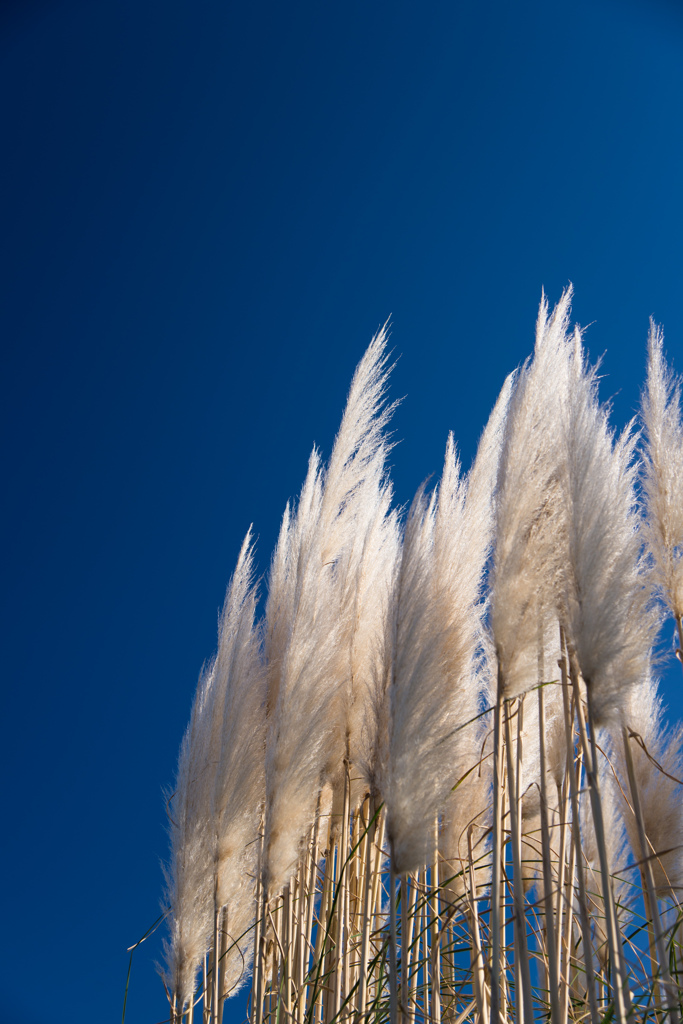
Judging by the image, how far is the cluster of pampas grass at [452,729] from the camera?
135 cm

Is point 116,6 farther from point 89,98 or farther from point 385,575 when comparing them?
point 385,575

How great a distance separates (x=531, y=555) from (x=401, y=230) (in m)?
5.74

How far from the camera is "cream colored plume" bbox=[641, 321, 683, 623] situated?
1.80 meters

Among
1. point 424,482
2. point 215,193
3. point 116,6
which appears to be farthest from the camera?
point 215,193

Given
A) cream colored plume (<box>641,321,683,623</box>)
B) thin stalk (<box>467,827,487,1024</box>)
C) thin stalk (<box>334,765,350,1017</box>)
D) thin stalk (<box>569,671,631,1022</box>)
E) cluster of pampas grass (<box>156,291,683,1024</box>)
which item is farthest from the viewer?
cream colored plume (<box>641,321,683,623</box>)

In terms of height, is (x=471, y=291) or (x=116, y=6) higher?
(x=116, y=6)

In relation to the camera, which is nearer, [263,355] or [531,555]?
[531,555]

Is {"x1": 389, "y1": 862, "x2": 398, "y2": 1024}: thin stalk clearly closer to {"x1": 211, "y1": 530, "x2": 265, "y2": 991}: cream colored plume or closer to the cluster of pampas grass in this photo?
the cluster of pampas grass

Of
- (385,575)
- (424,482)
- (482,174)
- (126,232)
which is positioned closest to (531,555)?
(424,482)

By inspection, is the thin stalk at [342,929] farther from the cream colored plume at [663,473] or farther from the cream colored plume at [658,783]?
the cream colored plume at [663,473]

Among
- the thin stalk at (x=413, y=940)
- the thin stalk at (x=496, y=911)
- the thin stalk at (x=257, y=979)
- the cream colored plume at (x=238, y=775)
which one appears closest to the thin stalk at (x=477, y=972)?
the thin stalk at (x=413, y=940)

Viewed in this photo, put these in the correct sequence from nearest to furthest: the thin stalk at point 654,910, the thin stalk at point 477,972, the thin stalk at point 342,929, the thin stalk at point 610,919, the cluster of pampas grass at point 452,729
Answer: the thin stalk at point 610,919 < the thin stalk at point 654,910 < the cluster of pampas grass at point 452,729 < the thin stalk at point 477,972 < the thin stalk at point 342,929

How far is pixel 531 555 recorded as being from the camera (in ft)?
4.72

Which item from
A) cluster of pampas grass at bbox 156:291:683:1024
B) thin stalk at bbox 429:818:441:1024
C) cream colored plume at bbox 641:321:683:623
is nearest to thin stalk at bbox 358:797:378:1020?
cluster of pampas grass at bbox 156:291:683:1024
